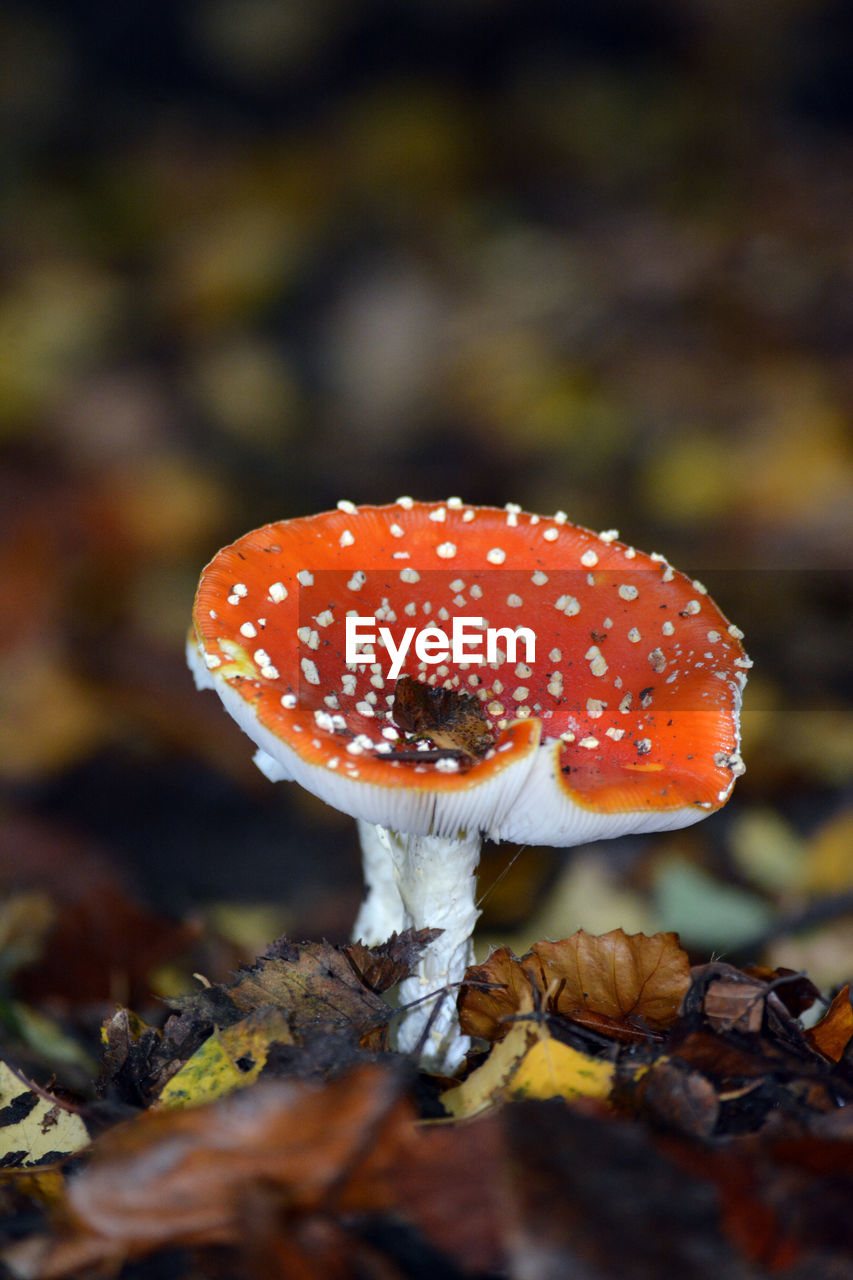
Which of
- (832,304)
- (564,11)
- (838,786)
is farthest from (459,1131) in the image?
(564,11)

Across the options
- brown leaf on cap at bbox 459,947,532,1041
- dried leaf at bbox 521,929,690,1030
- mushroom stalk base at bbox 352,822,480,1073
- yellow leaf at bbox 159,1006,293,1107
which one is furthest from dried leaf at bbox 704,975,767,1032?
yellow leaf at bbox 159,1006,293,1107

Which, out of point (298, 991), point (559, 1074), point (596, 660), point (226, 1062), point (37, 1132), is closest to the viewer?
point (559, 1074)

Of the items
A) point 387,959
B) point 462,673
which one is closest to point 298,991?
point 387,959

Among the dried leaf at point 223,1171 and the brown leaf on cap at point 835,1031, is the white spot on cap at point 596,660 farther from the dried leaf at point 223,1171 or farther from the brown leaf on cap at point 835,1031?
the dried leaf at point 223,1171

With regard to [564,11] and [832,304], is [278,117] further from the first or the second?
[832,304]

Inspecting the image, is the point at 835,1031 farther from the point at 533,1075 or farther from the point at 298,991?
the point at 298,991
